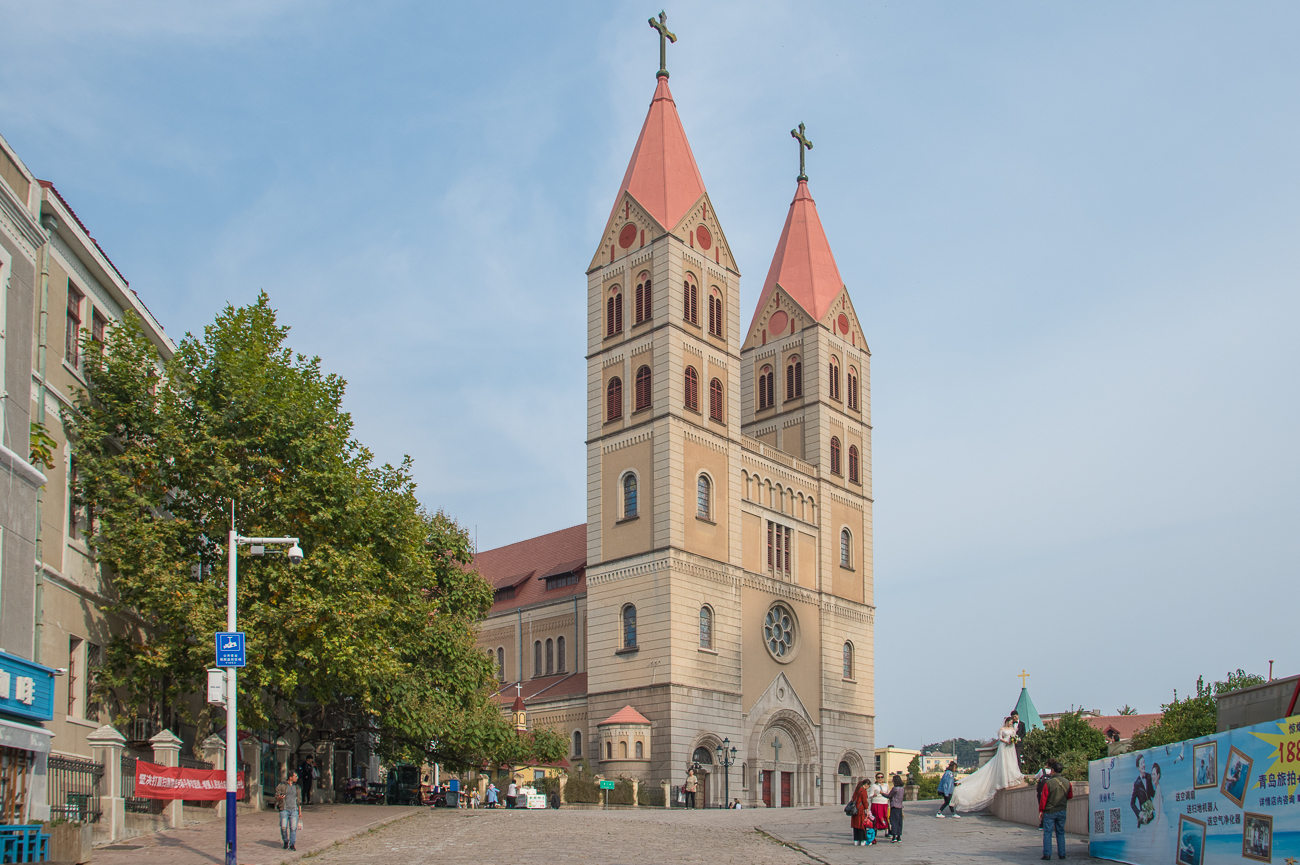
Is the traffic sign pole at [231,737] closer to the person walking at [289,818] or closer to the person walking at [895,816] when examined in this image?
the person walking at [289,818]

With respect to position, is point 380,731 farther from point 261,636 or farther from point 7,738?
point 7,738

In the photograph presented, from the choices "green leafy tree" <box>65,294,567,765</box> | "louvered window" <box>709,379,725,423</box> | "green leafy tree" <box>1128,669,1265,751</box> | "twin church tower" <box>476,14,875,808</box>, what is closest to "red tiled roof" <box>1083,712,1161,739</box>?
"green leafy tree" <box>1128,669,1265,751</box>

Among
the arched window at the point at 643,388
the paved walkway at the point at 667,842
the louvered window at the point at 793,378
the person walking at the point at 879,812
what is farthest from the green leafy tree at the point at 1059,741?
the louvered window at the point at 793,378

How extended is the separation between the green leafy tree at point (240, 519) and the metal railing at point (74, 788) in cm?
535

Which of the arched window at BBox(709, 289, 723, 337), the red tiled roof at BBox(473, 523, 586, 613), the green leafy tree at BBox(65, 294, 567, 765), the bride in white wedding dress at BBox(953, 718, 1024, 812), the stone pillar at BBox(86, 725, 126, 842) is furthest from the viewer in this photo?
the red tiled roof at BBox(473, 523, 586, 613)

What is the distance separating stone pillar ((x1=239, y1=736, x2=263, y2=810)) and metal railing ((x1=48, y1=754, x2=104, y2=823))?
30.1 feet

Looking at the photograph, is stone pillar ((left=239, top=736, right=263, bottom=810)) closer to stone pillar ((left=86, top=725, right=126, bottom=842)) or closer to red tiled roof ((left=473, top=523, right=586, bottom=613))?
stone pillar ((left=86, top=725, right=126, bottom=842))

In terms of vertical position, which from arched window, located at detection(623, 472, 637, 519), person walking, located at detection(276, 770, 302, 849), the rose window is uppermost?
arched window, located at detection(623, 472, 637, 519)

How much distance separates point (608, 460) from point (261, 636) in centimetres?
3124

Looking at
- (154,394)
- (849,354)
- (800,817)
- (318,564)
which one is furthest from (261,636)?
(849,354)

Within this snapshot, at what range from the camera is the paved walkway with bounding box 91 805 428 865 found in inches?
843

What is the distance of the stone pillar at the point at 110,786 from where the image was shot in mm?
22719

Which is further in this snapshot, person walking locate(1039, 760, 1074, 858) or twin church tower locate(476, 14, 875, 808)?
twin church tower locate(476, 14, 875, 808)

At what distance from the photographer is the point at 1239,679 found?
3155 inches
